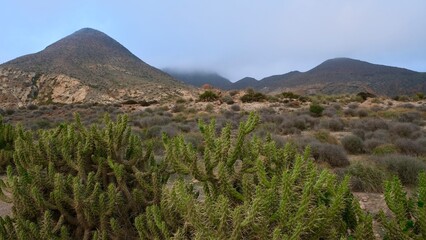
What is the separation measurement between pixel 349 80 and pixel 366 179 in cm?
6888

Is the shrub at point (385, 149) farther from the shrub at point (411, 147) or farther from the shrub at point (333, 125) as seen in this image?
the shrub at point (333, 125)

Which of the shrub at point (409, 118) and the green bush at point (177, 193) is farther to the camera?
the shrub at point (409, 118)

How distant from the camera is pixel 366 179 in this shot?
656 cm

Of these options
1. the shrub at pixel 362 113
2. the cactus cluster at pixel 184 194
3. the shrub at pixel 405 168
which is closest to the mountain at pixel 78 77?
the shrub at pixel 362 113

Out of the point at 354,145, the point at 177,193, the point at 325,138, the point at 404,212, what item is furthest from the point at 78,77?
the point at 404,212

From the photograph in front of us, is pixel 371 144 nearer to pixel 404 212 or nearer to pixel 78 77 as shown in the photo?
pixel 404 212

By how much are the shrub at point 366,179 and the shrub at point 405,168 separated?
0.60 metres

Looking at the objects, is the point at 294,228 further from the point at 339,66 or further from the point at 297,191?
the point at 339,66

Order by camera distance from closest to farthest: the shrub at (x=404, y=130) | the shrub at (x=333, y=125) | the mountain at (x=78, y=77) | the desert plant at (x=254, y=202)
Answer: the desert plant at (x=254, y=202) < the shrub at (x=404, y=130) < the shrub at (x=333, y=125) < the mountain at (x=78, y=77)

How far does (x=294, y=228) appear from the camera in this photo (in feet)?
7.38

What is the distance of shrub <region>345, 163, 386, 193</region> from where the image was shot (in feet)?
20.8

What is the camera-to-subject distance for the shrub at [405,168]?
23.1 ft

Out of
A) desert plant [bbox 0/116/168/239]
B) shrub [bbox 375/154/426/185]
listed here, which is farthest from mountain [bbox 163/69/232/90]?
desert plant [bbox 0/116/168/239]

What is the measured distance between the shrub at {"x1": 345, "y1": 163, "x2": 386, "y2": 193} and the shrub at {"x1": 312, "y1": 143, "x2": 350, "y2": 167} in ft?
5.43
